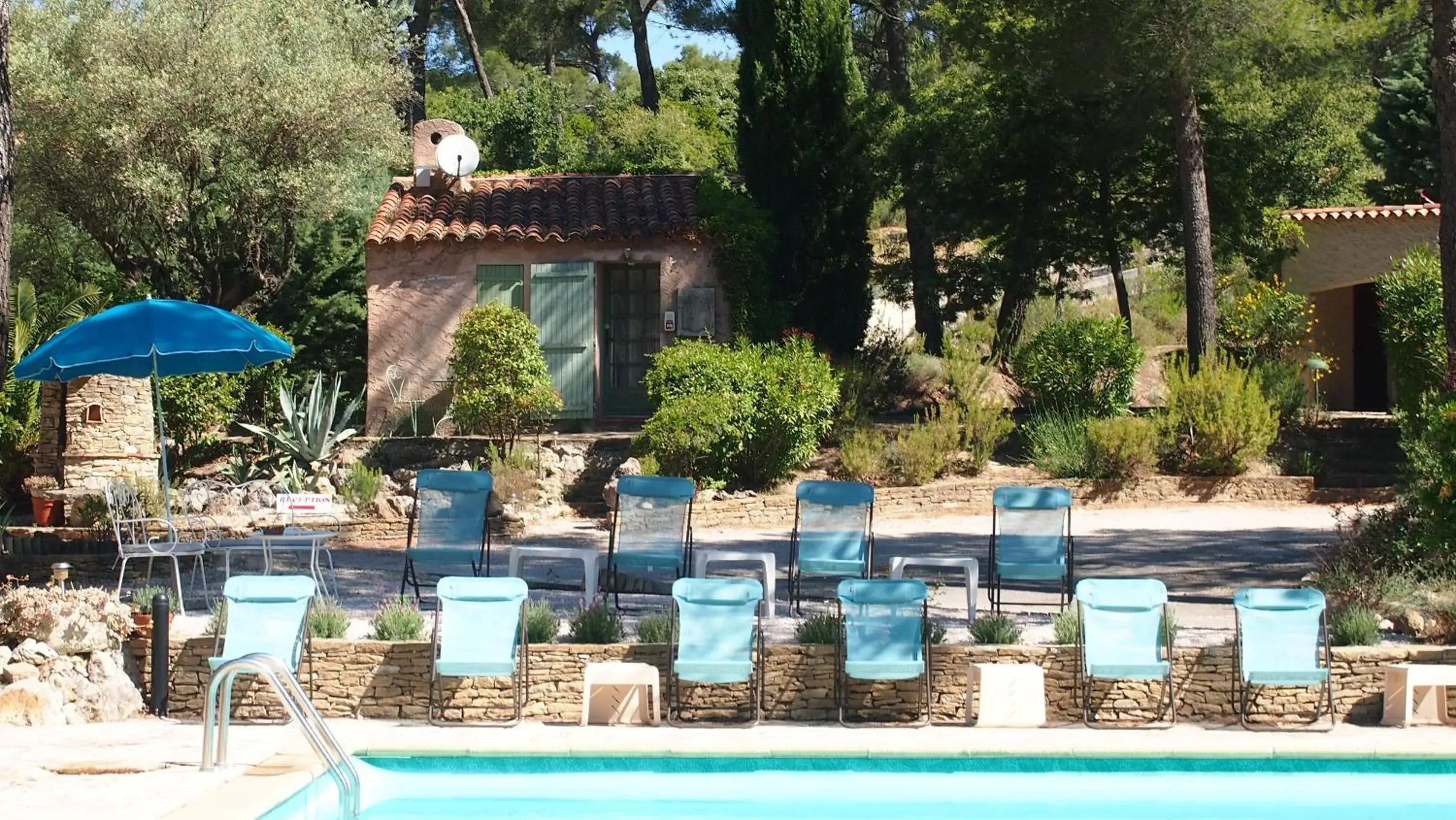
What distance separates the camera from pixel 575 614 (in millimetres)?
10117

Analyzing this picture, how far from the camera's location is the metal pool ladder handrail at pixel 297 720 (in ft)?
22.8

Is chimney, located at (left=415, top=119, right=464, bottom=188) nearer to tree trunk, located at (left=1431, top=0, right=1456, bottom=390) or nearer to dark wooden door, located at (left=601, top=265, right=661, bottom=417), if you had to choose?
dark wooden door, located at (left=601, top=265, right=661, bottom=417)

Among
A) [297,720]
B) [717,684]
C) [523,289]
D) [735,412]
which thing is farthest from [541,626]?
[523,289]

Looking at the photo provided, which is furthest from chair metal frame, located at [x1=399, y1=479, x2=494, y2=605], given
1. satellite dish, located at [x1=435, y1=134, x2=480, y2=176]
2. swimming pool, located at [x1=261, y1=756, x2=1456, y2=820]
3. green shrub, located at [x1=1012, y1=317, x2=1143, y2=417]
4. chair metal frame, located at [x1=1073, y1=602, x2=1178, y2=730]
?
satellite dish, located at [x1=435, y1=134, x2=480, y2=176]

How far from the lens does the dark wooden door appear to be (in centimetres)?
2044

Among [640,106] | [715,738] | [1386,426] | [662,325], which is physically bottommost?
Answer: [715,738]

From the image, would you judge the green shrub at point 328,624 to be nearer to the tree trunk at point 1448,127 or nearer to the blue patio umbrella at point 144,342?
the blue patio umbrella at point 144,342

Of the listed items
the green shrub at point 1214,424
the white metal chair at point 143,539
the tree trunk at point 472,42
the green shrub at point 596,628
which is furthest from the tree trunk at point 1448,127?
the tree trunk at point 472,42

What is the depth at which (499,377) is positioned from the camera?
17.9m

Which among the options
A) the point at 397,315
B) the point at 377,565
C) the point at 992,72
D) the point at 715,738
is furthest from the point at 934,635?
the point at 992,72

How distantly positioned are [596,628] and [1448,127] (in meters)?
8.58

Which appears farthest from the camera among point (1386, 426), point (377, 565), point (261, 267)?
point (261, 267)

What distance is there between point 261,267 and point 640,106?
15083 millimetres

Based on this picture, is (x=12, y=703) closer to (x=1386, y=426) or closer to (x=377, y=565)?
(x=377, y=565)
